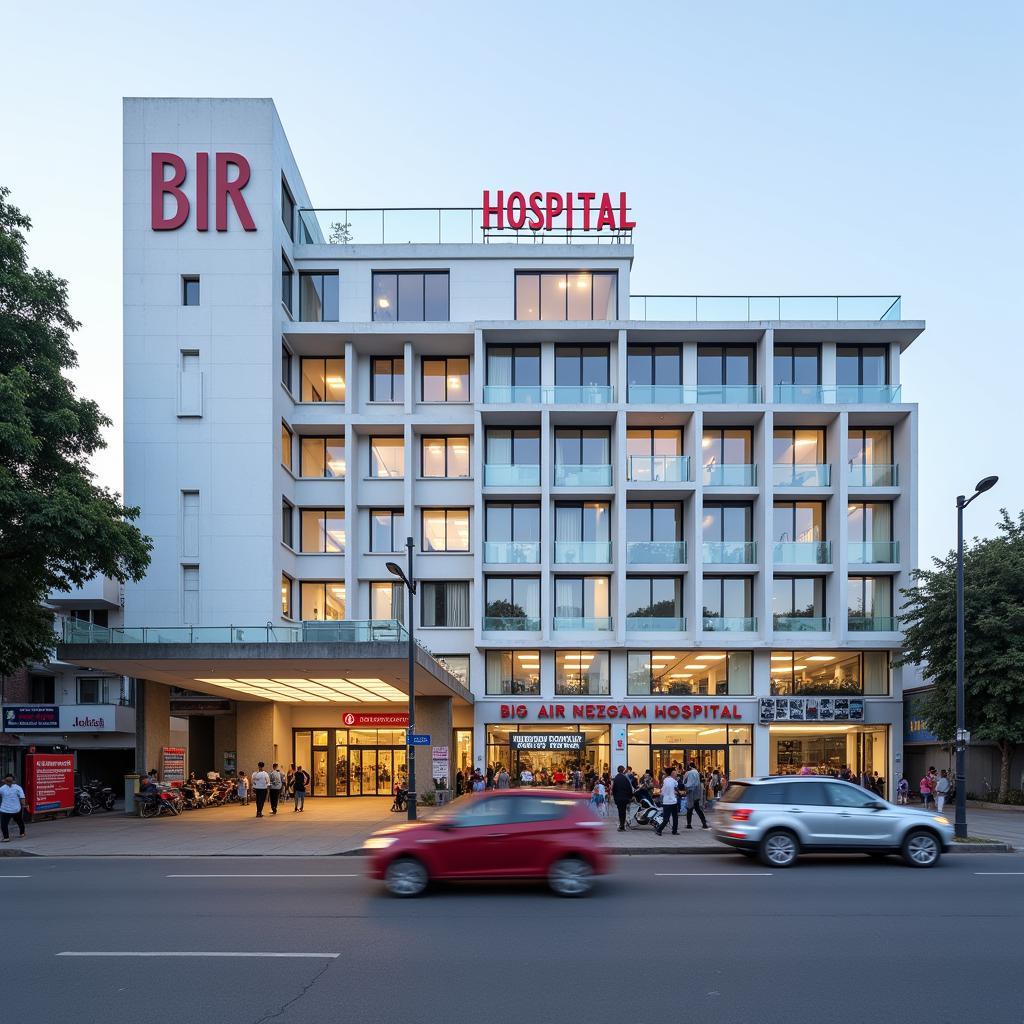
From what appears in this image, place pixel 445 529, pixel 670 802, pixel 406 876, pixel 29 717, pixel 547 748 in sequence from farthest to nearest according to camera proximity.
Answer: pixel 445 529 < pixel 547 748 < pixel 29 717 < pixel 670 802 < pixel 406 876

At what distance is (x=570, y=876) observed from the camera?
12438mm

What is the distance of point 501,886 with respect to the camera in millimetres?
13445

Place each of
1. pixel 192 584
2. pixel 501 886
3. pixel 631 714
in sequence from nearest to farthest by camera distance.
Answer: pixel 501 886 → pixel 192 584 → pixel 631 714

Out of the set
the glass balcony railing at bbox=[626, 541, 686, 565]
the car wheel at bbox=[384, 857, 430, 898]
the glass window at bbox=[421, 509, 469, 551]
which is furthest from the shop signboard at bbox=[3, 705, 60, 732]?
the car wheel at bbox=[384, 857, 430, 898]

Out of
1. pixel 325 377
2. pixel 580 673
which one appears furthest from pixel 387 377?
pixel 580 673

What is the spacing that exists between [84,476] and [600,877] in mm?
17765

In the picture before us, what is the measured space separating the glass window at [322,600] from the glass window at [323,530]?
5.06 ft

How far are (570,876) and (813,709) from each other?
2745 centimetres

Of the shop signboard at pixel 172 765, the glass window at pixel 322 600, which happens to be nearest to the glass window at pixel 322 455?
the glass window at pixel 322 600

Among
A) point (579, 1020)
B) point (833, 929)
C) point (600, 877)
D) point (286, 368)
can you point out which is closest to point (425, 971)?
point (579, 1020)

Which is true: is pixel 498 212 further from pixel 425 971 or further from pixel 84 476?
pixel 425 971

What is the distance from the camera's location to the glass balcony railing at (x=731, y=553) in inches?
1464

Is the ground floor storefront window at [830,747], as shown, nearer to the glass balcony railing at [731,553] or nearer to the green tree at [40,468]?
the glass balcony railing at [731,553]

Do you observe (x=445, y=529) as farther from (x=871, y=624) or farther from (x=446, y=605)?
(x=871, y=624)
